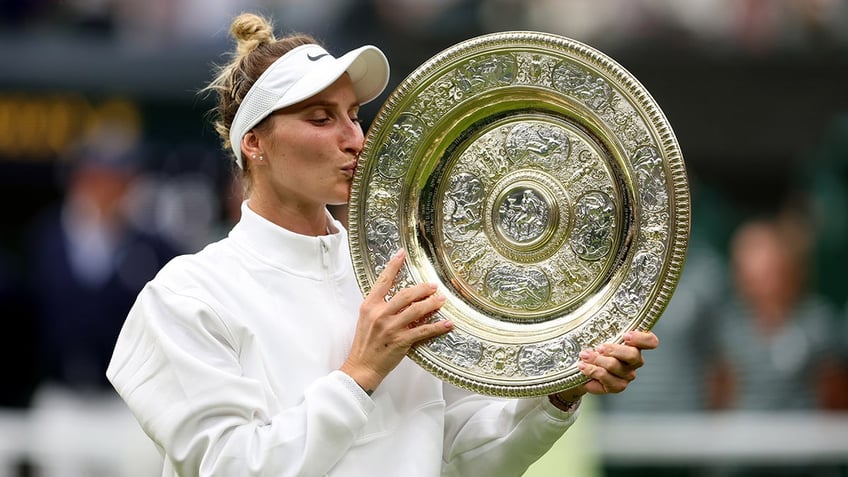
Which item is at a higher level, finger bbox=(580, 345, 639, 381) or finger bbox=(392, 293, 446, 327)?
finger bbox=(580, 345, 639, 381)

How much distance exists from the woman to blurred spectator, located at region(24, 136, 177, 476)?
14.1 feet

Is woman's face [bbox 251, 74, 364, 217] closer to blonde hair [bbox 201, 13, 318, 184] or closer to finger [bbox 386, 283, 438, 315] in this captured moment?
blonde hair [bbox 201, 13, 318, 184]

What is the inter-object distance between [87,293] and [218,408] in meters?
4.75

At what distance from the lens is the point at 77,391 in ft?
27.1

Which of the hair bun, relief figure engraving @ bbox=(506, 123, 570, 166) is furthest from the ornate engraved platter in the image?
the hair bun

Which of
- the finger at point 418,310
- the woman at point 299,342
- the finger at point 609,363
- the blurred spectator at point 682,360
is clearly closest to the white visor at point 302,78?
the woman at point 299,342

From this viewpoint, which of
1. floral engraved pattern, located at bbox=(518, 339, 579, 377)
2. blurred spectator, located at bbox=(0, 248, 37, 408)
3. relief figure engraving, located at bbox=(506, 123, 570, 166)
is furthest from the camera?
blurred spectator, located at bbox=(0, 248, 37, 408)

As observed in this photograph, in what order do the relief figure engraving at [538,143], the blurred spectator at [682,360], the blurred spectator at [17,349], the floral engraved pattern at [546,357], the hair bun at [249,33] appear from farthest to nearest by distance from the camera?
the blurred spectator at [17,349]
the blurred spectator at [682,360]
the hair bun at [249,33]
the relief figure engraving at [538,143]
the floral engraved pattern at [546,357]

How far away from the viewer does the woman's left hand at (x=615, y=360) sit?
351 cm

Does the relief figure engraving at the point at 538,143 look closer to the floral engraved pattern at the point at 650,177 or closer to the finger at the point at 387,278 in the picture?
the floral engraved pattern at the point at 650,177

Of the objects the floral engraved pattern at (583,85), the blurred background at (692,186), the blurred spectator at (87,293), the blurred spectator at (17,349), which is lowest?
the blurred spectator at (17,349)

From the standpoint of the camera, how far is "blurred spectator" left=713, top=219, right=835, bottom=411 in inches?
A: 320

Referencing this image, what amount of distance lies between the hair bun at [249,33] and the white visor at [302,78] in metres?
0.12

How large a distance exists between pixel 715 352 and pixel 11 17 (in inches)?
169
